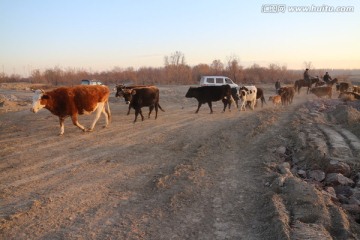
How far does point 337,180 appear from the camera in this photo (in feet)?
24.0

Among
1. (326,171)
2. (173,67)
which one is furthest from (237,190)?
(173,67)

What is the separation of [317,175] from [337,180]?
0.47 metres

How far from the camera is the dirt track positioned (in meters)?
5.03

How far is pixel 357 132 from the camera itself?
11.6 m

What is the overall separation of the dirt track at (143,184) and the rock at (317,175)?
89cm

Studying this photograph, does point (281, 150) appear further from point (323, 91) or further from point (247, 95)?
point (323, 91)

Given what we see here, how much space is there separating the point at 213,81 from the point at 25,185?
17965mm

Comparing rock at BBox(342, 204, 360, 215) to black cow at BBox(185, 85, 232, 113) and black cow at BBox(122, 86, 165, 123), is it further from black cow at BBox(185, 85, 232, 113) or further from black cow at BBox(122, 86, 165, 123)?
black cow at BBox(185, 85, 232, 113)

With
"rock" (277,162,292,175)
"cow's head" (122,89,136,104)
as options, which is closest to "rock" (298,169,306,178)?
"rock" (277,162,292,175)

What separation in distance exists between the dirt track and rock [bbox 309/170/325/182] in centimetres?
89

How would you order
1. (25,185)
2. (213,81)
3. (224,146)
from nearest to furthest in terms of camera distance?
(25,185)
(224,146)
(213,81)

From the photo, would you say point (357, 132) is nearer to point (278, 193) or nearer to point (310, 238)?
point (278, 193)

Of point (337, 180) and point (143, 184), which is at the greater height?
point (143, 184)

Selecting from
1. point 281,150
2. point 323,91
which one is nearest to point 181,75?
point 323,91
